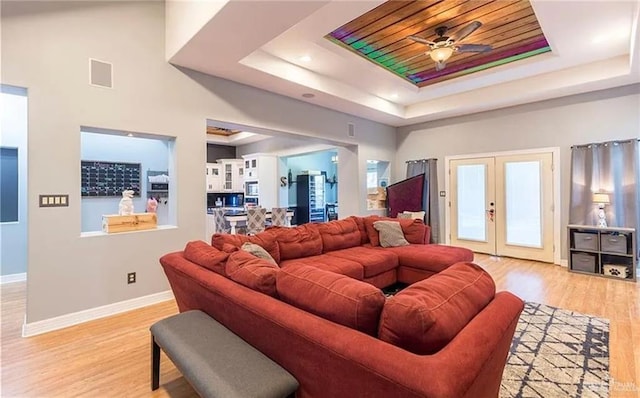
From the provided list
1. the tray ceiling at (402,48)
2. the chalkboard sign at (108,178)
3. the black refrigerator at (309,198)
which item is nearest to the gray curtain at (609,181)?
the tray ceiling at (402,48)

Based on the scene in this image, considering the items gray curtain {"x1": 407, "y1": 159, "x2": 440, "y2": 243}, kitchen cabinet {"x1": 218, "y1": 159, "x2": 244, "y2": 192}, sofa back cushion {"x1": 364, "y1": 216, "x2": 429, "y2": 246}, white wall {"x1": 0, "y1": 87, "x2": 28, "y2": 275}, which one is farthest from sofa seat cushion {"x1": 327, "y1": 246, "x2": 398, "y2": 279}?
kitchen cabinet {"x1": 218, "y1": 159, "x2": 244, "y2": 192}

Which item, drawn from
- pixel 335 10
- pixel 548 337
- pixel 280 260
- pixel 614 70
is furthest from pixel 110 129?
pixel 614 70

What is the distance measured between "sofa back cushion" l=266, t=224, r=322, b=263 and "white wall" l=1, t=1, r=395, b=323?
1.25 meters

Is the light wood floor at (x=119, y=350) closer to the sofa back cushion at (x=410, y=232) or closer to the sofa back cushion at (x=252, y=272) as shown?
the sofa back cushion at (x=252, y=272)

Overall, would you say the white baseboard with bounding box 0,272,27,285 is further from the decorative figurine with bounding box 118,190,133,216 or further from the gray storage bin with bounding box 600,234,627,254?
the gray storage bin with bounding box 600,234,627,254

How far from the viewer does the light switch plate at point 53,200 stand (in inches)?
121

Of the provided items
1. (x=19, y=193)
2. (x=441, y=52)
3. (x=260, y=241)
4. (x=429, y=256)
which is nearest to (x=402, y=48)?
(x=441, y=52)

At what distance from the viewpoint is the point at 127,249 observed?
3.63 meters

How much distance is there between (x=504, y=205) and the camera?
6078 millimetres

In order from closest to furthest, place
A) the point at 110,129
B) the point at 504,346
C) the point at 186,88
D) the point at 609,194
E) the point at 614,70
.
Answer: the point at 504,346, the point at 110,129, the point at 186,88, the point at 614,70, the point at 609,194

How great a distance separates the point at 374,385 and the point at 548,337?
2.61 meters

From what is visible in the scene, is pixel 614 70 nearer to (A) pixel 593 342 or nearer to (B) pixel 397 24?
(B) pixel 397 24

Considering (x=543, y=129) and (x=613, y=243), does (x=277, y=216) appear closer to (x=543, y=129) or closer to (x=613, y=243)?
(x=543, y=129)

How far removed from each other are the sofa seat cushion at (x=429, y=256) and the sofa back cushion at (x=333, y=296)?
101 inches
